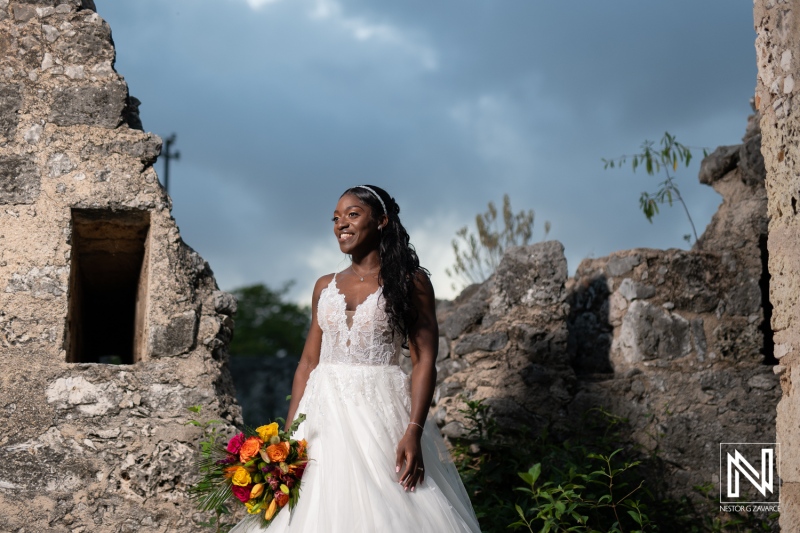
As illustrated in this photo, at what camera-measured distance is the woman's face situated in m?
3.57

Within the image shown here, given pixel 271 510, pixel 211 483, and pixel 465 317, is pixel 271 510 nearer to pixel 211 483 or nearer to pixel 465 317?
pixel 211 483

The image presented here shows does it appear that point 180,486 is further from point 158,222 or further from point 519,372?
point 519,372

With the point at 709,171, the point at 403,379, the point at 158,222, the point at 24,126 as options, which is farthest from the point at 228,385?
the point at 709,171

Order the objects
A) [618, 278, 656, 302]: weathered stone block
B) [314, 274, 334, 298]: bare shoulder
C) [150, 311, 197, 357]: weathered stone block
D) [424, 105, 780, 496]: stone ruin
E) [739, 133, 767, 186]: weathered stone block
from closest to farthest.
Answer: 1. [314, 274, 334, 298]: bare shoulder
2. [150, 311, 197, 357]: weathered stone block
3. [424, 105, 780, 496]: stone ruin
4. [618, 278, 656, 302]: weathered stone block
5. [739, 133, 767, 186]: weathered stone block

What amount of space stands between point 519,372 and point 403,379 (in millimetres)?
2216

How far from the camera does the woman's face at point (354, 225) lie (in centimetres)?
357

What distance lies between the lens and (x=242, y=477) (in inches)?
126

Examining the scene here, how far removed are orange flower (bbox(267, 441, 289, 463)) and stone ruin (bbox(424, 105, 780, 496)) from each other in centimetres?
239

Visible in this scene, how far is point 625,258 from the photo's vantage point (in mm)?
5719

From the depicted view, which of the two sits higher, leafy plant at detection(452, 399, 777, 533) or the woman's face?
the woman's face

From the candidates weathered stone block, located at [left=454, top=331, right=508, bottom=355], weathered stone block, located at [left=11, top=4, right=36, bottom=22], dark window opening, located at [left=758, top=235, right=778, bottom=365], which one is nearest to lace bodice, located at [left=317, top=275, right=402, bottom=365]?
weathered stone block, located at [left=11, top=4, right=36, bottom=22]

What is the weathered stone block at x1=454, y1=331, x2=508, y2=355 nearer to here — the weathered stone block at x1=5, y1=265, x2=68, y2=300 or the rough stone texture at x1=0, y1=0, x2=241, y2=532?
the rough stone texture at x1=0, y1=0, x2=241, y2=532

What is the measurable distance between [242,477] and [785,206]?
7.02 ft

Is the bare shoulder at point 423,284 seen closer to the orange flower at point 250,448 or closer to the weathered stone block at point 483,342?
the orange flower at point 250,448
